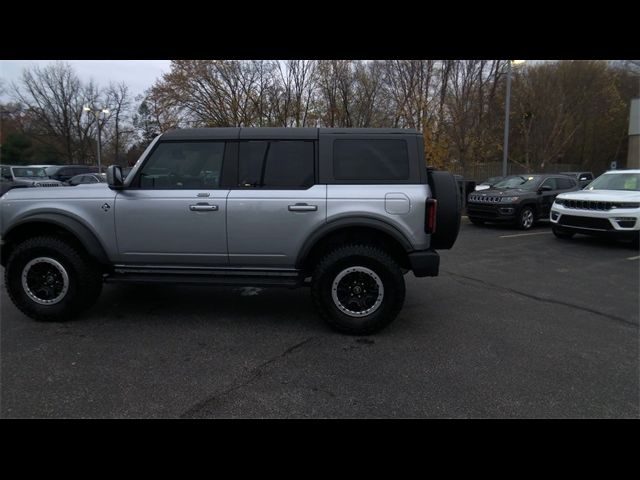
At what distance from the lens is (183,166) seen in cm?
425

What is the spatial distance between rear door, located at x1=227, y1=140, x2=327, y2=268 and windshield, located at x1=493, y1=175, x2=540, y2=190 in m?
10.5

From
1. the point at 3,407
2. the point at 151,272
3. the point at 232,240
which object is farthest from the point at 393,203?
the point at 3,407

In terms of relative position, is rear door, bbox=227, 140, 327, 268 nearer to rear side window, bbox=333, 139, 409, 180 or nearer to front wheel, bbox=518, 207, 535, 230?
rear side window, bbox=333, 139, 409, 180

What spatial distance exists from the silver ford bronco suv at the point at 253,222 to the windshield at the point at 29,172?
19.5m

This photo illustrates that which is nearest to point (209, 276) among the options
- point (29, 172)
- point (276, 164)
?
point (276, 164)

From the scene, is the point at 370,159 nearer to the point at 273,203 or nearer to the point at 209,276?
the point at 273,203

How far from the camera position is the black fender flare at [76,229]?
162 inches

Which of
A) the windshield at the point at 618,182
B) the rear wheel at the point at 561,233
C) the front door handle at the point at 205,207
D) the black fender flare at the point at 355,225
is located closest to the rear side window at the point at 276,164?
the front door handle at the point at 205,207

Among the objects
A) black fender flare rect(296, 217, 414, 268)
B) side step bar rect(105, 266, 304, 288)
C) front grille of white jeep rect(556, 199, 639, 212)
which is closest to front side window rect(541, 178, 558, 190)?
front grille of white jeep rect(556, 199, 639, 212)

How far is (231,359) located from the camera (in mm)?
3520

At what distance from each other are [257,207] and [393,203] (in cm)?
137

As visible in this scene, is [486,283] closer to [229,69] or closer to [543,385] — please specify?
[543,385]

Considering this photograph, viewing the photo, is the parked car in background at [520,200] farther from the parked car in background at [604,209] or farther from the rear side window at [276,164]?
the rear side window at [276,164]

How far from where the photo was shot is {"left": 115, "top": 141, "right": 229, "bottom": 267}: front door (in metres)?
4.08
